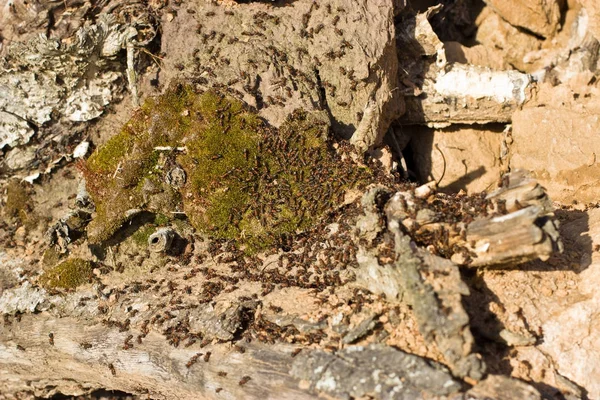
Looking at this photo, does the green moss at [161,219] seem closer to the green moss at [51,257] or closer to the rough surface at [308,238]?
the rough surface at [308,238]

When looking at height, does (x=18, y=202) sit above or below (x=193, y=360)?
above

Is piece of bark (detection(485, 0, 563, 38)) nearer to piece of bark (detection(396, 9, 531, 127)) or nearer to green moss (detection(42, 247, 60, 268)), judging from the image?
piece of bark (detection(396, 9, 531, 127))

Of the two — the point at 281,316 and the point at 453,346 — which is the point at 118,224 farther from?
the point at 453,346

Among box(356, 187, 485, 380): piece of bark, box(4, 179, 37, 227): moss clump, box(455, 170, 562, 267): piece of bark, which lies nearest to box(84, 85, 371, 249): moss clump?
box(356, 187, 485, 380): piece of bark

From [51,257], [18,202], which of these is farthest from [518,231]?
[18,202]

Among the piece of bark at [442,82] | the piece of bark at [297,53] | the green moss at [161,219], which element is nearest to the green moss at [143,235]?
the green moss at [161,219]

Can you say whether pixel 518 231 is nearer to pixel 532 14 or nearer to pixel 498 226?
pixel 498 226
